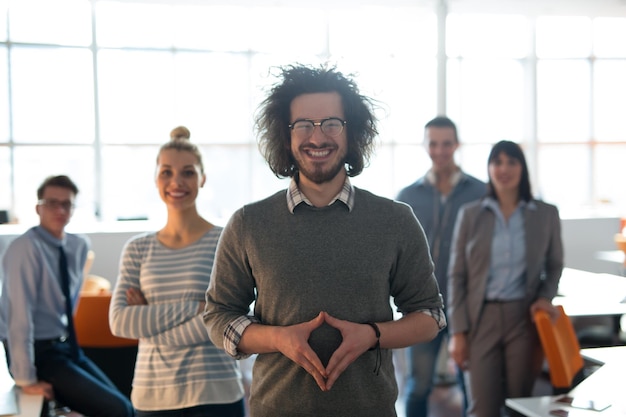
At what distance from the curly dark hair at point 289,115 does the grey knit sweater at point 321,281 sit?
0.12m

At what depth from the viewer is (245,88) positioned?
485 inches

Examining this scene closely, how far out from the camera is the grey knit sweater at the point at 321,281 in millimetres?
1737

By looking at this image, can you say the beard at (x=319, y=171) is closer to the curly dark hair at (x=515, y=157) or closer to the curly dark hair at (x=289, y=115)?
the curly dark hair at (x=289, y=115)

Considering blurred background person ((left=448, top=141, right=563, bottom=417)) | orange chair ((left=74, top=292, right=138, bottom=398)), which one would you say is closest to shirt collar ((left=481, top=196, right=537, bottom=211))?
blurred background person ((left=448, top=141, right=563, bottom=417))

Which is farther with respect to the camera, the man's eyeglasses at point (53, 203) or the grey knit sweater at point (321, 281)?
the man's eyeglasses at point (53, 203)

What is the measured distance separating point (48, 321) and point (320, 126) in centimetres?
229

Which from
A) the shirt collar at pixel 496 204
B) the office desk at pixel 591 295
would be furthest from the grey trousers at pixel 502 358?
the office desk at pixel 591 295

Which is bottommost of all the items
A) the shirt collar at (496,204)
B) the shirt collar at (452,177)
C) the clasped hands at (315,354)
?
the clasped hands at (315,354)

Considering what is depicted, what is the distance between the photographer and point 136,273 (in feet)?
8.97

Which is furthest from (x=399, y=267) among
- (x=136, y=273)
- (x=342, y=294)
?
(x=136, y=273)

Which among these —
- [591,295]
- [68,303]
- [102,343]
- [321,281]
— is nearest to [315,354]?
[321,281]

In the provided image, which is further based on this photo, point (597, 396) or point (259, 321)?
point (597, 396)

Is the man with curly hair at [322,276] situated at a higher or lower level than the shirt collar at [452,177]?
lower

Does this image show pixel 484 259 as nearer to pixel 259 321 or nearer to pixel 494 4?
pixel 259 321
